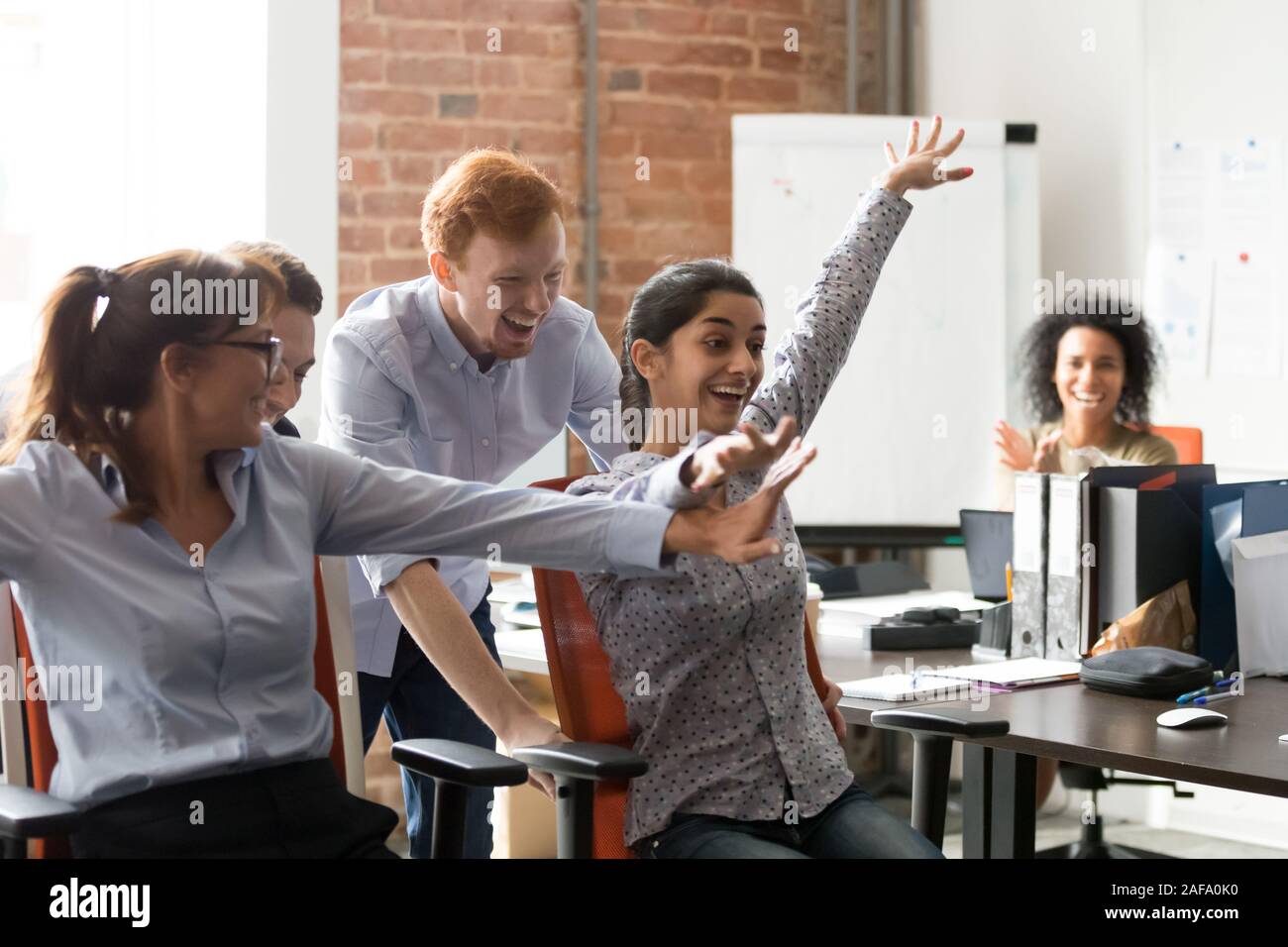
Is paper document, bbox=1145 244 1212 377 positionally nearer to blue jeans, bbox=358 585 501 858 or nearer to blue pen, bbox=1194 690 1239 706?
blue pen, bbox=1194 690 1239 706

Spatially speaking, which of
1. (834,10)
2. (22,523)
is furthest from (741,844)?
(834,10)

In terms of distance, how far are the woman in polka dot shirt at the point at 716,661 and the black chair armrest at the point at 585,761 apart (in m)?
0.15

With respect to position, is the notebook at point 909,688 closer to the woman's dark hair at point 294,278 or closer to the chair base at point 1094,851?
the woman's dark hair at point 294,278

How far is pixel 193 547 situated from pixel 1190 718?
4.18 ft

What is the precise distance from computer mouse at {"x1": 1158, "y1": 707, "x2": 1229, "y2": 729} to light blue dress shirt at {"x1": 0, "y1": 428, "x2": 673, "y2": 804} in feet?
2.66

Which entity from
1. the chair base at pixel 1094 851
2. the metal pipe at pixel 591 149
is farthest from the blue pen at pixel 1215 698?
the metal pipe at pixel 591 149

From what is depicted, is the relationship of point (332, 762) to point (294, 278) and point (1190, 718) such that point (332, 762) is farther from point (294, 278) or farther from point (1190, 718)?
point (1190, 718)

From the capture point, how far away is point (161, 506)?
1.53m

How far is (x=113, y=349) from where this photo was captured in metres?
1.51

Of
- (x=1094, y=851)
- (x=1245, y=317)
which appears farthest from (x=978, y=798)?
(x=1245, y=317)

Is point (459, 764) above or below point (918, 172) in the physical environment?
below

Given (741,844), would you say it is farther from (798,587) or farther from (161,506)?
(161,506)

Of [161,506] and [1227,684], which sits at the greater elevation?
[161,506]

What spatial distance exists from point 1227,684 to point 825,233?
242 cm
